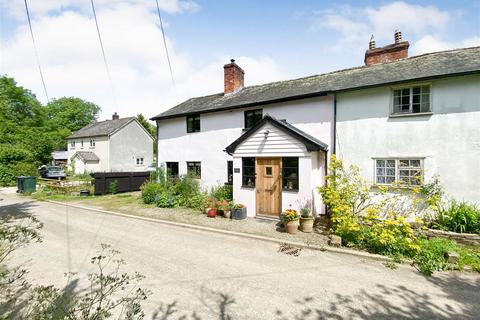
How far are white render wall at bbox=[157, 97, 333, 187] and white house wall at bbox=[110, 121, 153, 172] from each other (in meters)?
18.8

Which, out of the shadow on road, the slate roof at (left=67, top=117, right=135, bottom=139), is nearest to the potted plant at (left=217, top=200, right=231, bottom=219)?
the shadow on road

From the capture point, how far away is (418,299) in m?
4.63

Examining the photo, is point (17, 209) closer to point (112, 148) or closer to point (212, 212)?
point (212, 212)

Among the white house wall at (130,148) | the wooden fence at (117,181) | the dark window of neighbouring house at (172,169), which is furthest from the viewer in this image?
the white house wall at (130,148)

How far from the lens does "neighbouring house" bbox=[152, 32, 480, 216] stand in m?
8.61

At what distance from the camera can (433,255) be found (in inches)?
247

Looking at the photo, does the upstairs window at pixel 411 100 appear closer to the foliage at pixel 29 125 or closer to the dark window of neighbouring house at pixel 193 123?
the dark window of neighbouring house at pixel 193 123

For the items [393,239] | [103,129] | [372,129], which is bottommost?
[393,239]

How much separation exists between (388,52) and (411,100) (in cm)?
→ 540

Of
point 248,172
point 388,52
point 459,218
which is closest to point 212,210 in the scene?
point 248,172

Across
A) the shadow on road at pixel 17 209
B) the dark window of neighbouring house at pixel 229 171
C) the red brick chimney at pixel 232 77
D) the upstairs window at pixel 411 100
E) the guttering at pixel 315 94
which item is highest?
the red brick chimney at pixel 232 77

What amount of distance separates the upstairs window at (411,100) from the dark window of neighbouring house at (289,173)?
185 inches

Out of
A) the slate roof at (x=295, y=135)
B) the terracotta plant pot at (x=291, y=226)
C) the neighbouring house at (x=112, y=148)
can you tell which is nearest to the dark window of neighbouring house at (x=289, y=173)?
the slate roof at (x=295, y=135)

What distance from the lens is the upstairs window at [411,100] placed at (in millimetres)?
9305
